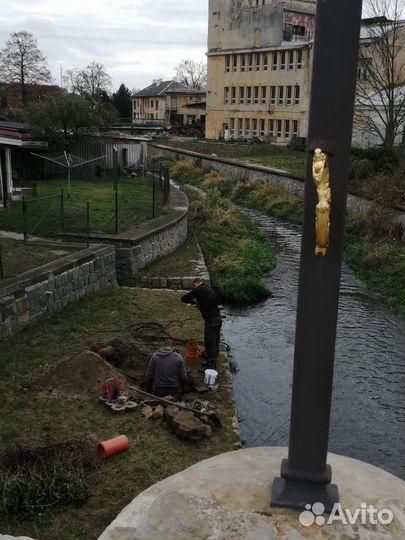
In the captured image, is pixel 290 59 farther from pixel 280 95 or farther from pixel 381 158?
pixel 381 158

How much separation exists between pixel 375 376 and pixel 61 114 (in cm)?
2392

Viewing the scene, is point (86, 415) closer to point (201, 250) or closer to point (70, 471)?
point (70, 471)

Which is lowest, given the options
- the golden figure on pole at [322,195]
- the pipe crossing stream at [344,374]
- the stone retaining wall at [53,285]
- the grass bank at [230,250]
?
the pipe crossing stream at [344,374]

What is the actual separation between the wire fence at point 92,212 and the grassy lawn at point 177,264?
141 centimetres

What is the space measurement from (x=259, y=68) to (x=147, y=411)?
47771 mm

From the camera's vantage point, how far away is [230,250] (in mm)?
19656

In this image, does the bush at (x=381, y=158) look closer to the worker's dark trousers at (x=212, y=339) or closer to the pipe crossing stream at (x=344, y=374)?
the pipe crossing stream at (x=344, y=374)

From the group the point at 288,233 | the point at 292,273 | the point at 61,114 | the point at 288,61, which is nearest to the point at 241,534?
the point at 292,273

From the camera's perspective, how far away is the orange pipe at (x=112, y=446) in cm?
693

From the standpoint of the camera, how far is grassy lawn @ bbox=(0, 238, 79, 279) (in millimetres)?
12250

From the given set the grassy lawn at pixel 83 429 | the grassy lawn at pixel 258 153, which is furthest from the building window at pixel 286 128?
the grassy lawn at pixel 83 429

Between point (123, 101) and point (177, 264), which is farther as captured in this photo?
point (123, 101)

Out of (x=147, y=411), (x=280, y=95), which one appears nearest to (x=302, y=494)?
(x=147, y=411)

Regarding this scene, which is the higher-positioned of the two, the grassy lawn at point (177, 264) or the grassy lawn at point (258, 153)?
the grassy lawn at point (258, 153)
